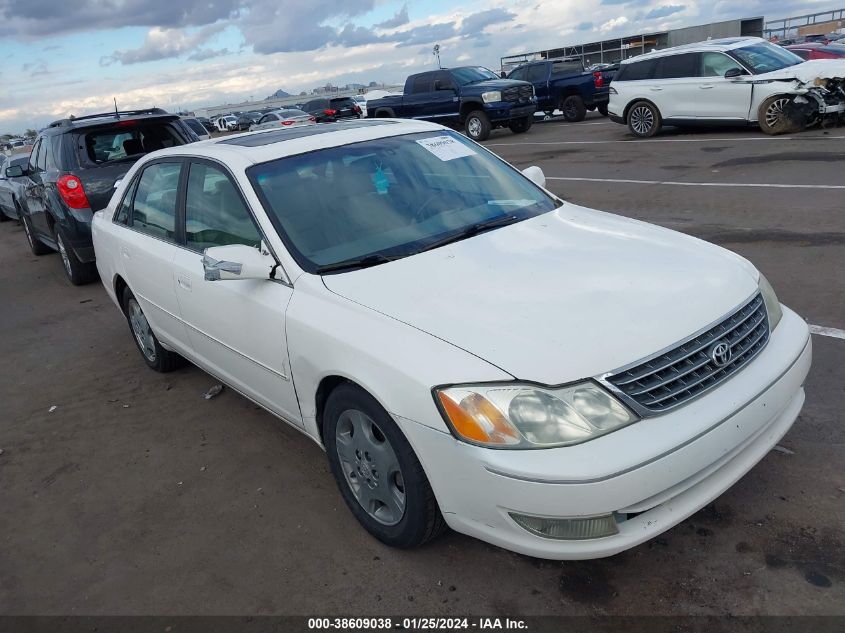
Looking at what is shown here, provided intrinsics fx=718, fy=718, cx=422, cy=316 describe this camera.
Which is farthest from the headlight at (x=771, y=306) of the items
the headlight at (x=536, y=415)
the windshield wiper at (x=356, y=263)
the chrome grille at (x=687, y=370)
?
the windshield wiper at (x=356, y=263)

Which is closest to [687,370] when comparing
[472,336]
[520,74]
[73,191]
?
[472,336]

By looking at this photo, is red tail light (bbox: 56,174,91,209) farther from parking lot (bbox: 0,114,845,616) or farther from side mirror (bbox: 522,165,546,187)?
side mirror (bbox: 522,165,546,187)

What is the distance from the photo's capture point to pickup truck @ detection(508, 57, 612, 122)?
788 inches

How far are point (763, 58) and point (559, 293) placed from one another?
1264cm

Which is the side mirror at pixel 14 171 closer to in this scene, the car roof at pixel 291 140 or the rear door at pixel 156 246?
the rear door at pixel 156 246

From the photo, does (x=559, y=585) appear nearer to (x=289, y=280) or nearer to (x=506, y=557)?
(x=506, y=557)

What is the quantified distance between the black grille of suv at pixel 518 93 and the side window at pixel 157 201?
14.6 m

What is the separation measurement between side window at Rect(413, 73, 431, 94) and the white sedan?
15.9 m

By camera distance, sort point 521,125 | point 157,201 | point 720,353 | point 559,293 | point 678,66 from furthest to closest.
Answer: point 521,125, point 678,66, point 157,201, point 559,293, point 720,353

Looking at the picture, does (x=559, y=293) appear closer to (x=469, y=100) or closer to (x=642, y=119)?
(x=642, y=119)

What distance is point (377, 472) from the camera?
2928mm

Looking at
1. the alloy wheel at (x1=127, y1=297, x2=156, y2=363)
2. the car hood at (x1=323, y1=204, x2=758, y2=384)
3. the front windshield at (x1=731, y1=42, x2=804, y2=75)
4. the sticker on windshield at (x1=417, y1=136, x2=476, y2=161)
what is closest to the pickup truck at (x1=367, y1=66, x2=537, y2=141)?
the front windshield at (x1=731, y1=42, x2=804, y2=75)

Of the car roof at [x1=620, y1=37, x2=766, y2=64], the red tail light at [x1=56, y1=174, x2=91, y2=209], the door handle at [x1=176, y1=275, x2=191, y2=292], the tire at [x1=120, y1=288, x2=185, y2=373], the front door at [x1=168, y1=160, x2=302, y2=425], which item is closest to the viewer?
the front door at [x1=168, y1=160, x2=302, y2=425]

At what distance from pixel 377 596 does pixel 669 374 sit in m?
1.39
